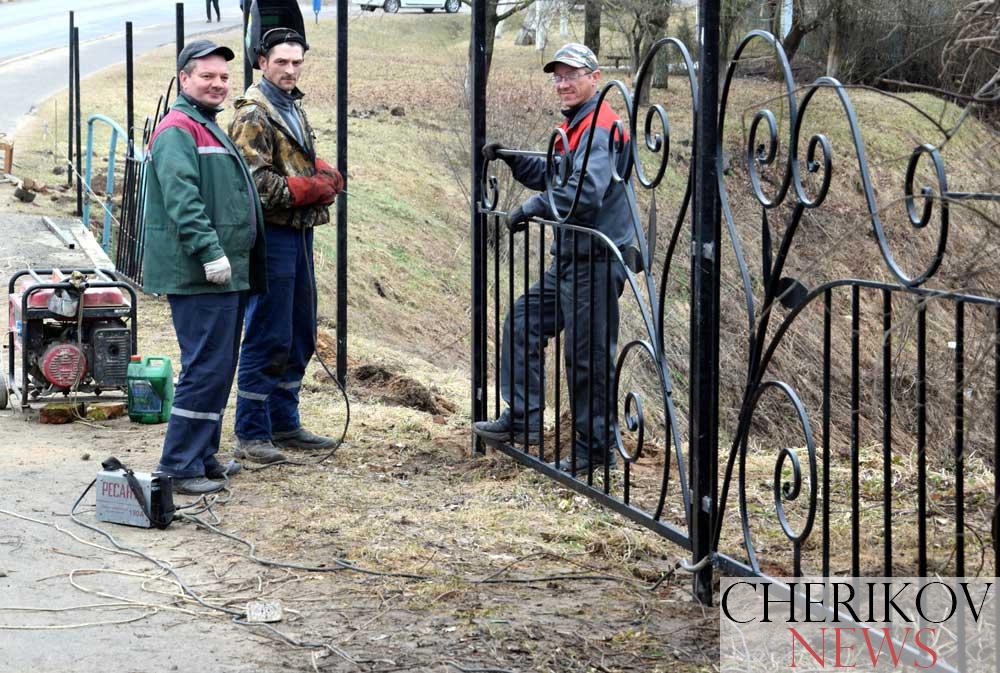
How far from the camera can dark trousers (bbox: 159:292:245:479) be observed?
5.68 meters

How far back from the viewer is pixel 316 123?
20.6 m

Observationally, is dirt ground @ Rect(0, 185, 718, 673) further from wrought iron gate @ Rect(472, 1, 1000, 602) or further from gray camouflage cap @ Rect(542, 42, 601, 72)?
gray camouflage cap @ Rect(542, 42, 601, 72)

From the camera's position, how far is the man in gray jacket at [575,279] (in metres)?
5.38

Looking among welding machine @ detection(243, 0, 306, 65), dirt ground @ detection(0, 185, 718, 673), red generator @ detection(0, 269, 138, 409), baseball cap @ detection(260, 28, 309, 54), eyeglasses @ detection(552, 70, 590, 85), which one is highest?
welding machine @ detection(243, 0, 306, 65)

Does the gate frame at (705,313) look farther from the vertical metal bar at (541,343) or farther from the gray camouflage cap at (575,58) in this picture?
the gray camouflage cap at (575,58)

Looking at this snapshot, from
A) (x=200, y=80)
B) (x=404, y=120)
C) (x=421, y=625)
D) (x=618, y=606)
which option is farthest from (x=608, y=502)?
(x=404, y=120)

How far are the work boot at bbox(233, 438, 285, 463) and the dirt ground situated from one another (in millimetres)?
100

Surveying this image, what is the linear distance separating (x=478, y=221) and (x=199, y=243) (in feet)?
4.68

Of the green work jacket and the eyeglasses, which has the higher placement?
the eyeglasses

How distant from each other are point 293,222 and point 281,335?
563 millimetres

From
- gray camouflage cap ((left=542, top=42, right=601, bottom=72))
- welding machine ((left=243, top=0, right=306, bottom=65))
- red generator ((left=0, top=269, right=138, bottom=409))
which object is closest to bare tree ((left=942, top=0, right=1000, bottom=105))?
gray camouflage cap ((left=542, top=42, right=601, bottom=72))

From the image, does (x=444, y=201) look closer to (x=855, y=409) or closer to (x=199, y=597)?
(x=199, y=597)

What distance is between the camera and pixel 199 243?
18.1ft

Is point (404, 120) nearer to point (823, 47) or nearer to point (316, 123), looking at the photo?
point (316, 123)
